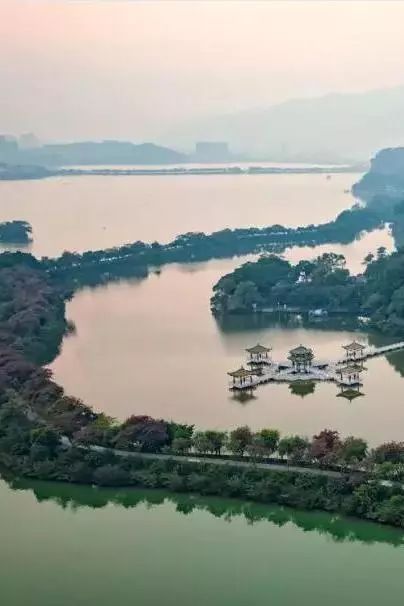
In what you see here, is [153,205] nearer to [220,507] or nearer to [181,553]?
[220,507]

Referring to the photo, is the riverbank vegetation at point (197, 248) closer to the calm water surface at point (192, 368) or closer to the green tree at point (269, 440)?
the calm water surface at point (192, 368)

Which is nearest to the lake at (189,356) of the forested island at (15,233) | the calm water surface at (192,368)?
the calm water surface at (192,368)

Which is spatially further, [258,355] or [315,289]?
[315,289]

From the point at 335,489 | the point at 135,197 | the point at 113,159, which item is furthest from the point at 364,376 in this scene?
the point at 113,159

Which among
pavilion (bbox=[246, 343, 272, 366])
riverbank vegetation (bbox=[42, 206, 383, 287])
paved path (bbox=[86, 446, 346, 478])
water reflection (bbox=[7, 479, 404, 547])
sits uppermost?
riverbank vegetation (bbox=[42, 206, 383, 287])

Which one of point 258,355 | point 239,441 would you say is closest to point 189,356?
point 258,355

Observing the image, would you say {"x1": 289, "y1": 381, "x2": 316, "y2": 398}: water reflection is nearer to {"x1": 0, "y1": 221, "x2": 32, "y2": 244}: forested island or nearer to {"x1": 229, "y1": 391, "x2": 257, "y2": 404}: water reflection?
{"x1": 229, "y1": 391, "x2": 257, "y2": 404}: water reflection

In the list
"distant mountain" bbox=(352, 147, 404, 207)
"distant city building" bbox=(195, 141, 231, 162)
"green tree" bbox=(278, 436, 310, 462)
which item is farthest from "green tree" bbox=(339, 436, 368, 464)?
"distant city building" bbox=(195, 141, 231, 162)
